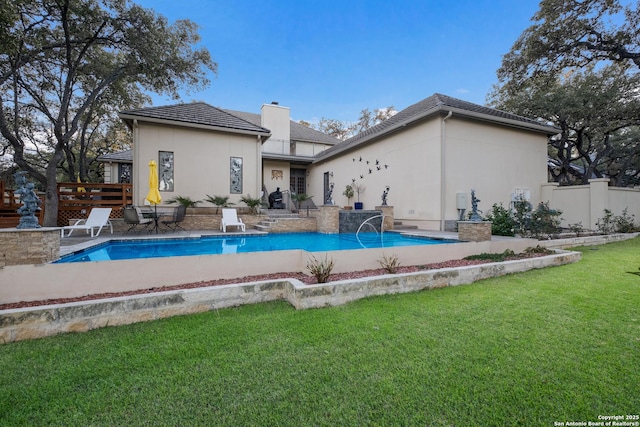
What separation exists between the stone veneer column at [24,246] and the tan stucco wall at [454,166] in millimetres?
10484

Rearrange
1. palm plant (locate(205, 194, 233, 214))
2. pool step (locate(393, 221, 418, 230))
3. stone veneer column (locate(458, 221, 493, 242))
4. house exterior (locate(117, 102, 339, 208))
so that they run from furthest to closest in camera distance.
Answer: palm plant (locate(205, 194, 233, 214)) → house exterior (locate(117, 102, 339, 208)) → pool step (locate(393, 221, 418, 230)) → stone veneer column (locate(458, 221, 493, 242))

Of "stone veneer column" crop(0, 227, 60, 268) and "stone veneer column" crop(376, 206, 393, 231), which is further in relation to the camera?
"stone veneer column" crop(376, 206, 393, 231)

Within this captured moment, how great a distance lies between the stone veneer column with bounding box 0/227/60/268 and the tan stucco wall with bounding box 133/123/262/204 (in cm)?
750

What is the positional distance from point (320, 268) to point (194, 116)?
35.2 feet

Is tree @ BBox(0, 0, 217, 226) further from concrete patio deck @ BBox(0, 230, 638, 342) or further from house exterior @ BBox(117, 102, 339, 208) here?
concrete patio deck @ BBox(0, 230, 638, 342)

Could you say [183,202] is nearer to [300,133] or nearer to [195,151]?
[195,151]

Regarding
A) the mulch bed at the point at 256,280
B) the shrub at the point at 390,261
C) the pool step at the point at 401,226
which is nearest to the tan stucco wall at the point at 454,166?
the pool step at the point at 401,226

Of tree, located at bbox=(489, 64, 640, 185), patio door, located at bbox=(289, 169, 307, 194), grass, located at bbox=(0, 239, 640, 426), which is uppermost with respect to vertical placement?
tree, located at bbox=(489, 64, 640, 185)

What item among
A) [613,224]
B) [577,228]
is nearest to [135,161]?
[577,228]

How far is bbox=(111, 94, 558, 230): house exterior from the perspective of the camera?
10.4 meters

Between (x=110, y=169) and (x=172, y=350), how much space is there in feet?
62.4

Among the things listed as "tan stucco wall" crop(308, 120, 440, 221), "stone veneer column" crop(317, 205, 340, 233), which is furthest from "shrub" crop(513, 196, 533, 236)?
"stone veneer column" crop(317, 205, 340, 233)

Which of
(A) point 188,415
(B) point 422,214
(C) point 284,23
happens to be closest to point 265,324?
(A) point 188,415

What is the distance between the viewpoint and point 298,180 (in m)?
20.3
